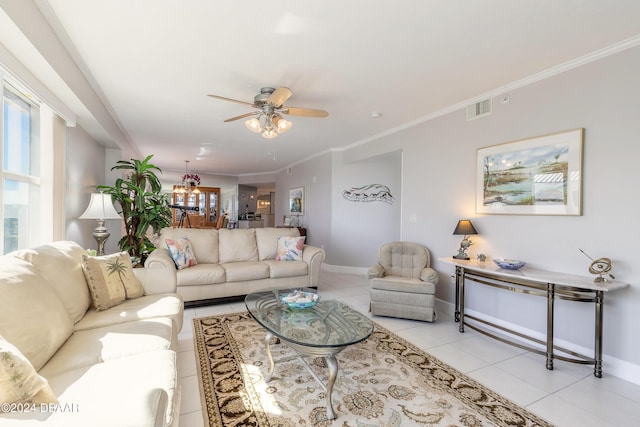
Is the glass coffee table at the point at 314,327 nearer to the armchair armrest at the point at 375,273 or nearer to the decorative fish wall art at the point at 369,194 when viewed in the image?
the armchair armrest at the point at 375,273

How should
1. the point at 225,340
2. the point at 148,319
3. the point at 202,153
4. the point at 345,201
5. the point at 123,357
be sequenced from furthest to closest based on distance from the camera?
the point at 202,153 → the point at 345,201 → the point at 225,340 → the point at 148,319 → the point at 123,357

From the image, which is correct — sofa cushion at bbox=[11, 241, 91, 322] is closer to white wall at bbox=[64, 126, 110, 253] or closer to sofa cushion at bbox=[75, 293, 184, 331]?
sofa cushion at bbox=[75, 293, 184, 331]

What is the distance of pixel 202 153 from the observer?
6523 millimetres

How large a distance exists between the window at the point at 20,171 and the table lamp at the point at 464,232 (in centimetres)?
406

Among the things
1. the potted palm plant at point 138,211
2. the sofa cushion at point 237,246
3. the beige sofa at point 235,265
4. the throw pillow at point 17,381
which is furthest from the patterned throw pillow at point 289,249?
the throw pillow at point 17,381

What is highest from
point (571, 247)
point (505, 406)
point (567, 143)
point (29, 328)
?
point (567, 143)

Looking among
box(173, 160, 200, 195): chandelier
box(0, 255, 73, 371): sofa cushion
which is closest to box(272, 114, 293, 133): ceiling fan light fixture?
box(0, 255, 73, 371): sofa cushion

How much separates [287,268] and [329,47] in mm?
2844

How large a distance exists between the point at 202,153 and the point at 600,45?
654 centimetres

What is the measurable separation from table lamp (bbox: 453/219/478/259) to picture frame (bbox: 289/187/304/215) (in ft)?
14.7

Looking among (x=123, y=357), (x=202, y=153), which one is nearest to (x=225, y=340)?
(x=123, y=357)

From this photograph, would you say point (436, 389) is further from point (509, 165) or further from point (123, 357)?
point (509, 165)

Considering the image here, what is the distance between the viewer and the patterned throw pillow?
14.2ft

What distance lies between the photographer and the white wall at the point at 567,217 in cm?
222
